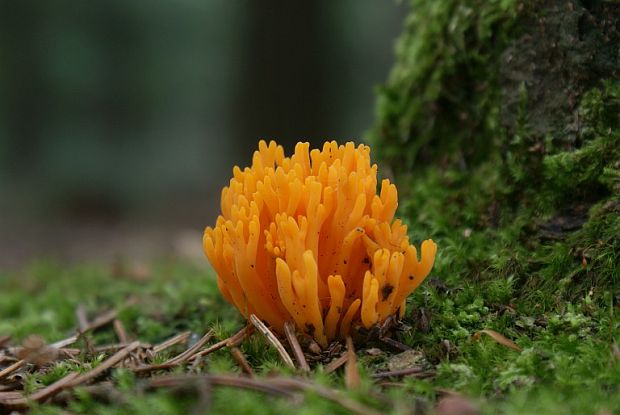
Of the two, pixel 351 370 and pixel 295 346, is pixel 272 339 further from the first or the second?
pixel 351 370

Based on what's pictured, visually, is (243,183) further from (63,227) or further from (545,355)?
(63,227)

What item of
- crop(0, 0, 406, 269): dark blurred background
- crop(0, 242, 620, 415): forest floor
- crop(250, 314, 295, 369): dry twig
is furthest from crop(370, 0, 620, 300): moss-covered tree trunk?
crop(0, 0, 406, 269): dark blurred background

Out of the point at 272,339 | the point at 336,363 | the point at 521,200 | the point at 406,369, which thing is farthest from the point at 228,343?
the point at 521,200

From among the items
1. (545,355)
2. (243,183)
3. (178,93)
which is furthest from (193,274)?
(178,93)

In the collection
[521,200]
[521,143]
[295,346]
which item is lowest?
[295,346]

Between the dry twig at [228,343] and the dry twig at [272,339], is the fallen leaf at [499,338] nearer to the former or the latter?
the dry twig at [272,339]
